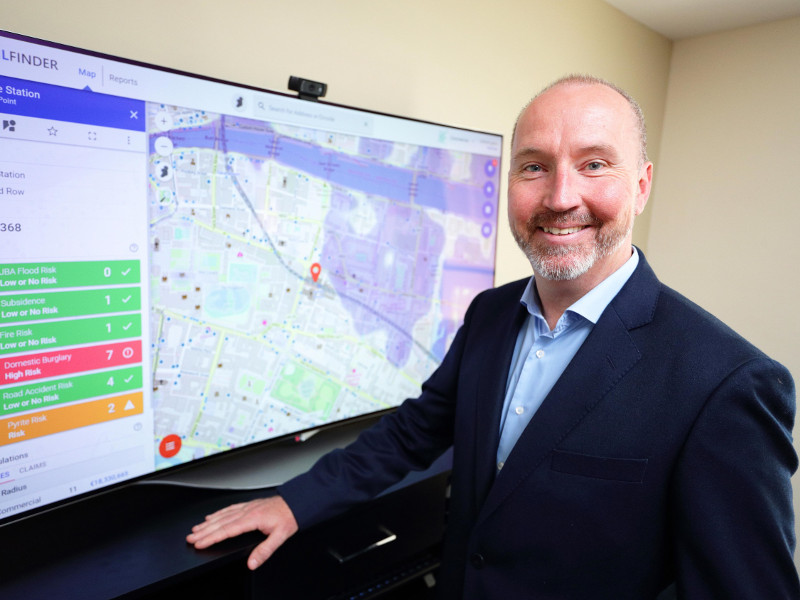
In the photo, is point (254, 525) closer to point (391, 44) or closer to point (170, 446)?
point (170, 446)

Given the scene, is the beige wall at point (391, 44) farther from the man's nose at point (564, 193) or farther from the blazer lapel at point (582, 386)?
the blazer lapel at point (582, 386)

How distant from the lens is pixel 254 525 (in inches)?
43.4

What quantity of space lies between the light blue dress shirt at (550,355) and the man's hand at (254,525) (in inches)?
19.0

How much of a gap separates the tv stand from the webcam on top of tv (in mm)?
1026

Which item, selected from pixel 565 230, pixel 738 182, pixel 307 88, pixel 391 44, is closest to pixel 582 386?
pixel 565 230

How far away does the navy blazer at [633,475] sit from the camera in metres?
0.82

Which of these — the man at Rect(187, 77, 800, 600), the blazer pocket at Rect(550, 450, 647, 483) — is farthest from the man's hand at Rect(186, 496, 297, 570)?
the blazer pocket at Rect(550, 450, 647, 483)

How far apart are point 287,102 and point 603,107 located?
0.79 metres

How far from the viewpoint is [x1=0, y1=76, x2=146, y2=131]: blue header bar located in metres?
0.95

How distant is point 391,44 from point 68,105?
3.77 feet

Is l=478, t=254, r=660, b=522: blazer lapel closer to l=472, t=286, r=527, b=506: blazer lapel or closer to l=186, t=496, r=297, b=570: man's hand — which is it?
l=472, t=286, r=527, b=506: blazer lapel

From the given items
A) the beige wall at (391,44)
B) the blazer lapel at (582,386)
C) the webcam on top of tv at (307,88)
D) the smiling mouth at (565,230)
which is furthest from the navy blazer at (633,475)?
the beige wall at (391,44)

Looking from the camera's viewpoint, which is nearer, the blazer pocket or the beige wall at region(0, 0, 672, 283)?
the blazer pocket

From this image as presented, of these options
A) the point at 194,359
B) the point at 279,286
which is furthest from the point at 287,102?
the point at 194,359
